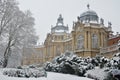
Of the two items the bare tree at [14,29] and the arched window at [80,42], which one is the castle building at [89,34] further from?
the bare tree at [14,29]

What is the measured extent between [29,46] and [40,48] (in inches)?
1543

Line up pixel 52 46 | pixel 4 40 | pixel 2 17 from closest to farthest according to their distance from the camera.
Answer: pixel 2 17 → pixel 4 40 → pixel 52 46

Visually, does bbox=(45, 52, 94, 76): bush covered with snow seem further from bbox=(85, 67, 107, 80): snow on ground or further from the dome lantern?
the dome lantern

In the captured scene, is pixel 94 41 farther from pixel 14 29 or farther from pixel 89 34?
pixel 14 29

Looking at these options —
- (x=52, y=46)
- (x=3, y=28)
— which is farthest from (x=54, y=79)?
(x=52, y=46)

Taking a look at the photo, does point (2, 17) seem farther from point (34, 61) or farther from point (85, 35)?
point (34, 61)

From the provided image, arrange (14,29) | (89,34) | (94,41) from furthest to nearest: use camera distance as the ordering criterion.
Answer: (94,41) → (89,34) → (14,29)

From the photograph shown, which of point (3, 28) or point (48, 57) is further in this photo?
point (48, 57)

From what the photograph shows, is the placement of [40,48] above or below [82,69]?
above

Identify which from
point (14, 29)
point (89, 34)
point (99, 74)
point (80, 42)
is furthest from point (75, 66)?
point (80, 42)

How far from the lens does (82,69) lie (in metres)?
22.8

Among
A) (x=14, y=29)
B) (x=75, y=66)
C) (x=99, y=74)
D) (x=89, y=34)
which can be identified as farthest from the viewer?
(x=89, y=34)

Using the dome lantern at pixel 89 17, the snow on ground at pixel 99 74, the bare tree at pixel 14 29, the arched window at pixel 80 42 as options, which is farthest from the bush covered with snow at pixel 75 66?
the dome lantern at pixel 89 17

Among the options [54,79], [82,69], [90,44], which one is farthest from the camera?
[90,44]
